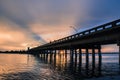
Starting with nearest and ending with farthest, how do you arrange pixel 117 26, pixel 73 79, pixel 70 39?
pixel 117 26 → pixel 73 79 → pixel 70 39

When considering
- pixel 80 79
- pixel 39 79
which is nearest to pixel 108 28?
pixel 80 79

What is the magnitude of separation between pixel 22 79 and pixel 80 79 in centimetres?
855

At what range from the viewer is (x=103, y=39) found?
4075cm

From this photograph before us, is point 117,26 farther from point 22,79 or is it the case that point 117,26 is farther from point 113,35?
point 22,79

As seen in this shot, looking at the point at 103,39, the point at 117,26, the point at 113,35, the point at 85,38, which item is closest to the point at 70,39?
the point at 85,38

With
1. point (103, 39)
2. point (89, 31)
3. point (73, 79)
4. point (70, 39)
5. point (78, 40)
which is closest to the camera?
point (73, 79)

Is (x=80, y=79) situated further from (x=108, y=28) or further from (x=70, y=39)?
(x=70, y=39)

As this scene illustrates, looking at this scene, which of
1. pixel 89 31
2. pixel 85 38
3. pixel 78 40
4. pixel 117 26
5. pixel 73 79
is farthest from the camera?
pixel 78 40

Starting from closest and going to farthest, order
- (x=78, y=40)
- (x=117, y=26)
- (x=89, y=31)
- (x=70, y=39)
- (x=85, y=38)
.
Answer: (x=117, y=26) → (x=89, y=31) → (x=85, y=38) → (x=78, y=40) → (x=70, y=39)

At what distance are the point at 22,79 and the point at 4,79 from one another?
257 cm

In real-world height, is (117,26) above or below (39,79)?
above

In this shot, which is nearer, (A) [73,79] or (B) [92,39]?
(A) [73,79]

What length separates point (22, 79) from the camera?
34.2 metres

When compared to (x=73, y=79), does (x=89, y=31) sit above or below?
above
